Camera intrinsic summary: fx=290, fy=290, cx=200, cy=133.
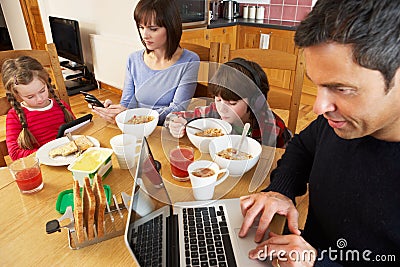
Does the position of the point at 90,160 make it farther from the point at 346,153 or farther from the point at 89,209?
the point at 346,153

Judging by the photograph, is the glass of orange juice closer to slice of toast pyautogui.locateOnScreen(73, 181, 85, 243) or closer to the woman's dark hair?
slice of toast pyautogui.locateOnScreen(73, 181, 85, 243)

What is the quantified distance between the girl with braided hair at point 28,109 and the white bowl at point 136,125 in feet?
1.43

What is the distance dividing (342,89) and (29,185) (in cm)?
84

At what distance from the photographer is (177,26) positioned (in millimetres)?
1576

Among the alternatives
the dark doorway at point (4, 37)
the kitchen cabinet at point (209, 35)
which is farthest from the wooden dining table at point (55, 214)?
the dark doorway at point (4, 37)

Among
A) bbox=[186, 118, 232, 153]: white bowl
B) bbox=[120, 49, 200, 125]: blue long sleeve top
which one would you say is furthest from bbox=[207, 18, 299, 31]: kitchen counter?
bbox=[186, 118, 232, 153]: white bowl

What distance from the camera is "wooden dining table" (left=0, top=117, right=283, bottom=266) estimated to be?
0.65 metres

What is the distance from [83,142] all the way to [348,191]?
0.87m

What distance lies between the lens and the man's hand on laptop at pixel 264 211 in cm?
70

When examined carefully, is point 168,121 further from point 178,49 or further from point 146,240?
point 146,240

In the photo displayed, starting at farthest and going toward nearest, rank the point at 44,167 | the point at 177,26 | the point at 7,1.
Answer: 1. the point at 7,1
2. the point at 177,26
3. the point at 44,167

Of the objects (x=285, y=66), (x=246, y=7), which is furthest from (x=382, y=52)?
(x=246, y=7)

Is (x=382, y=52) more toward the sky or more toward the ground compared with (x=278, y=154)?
more toward the sky

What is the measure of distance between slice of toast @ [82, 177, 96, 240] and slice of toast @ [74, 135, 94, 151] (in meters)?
0.37
